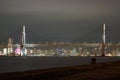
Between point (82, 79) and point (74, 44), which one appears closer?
point (82, 79)

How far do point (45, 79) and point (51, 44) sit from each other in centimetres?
6366

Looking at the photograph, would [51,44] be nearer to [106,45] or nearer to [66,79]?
[106,45]

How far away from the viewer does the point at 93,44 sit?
81938 mm

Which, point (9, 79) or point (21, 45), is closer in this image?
point (9, 79)

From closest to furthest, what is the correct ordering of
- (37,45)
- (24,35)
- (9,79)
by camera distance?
(9,79), (37,45), (24,35)

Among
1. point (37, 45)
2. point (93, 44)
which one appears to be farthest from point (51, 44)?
point (93, 44)

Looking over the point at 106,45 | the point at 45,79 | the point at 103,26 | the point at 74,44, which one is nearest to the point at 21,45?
the point at 74,44

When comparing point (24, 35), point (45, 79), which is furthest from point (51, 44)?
point (45, 79)

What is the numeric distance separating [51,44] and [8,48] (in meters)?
10.1

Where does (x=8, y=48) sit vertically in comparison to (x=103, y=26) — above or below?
below

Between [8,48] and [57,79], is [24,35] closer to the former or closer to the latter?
[8,48]

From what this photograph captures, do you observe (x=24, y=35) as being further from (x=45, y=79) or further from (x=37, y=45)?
(x=45, y=79)

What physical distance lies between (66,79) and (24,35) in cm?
7852

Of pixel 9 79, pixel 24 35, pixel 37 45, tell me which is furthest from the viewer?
pixel 24 35
